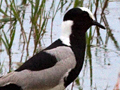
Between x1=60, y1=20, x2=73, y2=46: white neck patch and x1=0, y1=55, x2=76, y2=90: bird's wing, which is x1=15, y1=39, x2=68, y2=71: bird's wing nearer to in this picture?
x1=0, y1=55, x2=76, y2=90: bird's wing

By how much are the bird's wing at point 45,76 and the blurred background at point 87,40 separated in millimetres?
633

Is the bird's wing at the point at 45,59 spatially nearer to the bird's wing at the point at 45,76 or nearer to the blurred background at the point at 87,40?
the bird's wing at the point at 45,76

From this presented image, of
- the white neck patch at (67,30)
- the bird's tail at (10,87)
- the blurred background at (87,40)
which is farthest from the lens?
the blurred background at (87,40)

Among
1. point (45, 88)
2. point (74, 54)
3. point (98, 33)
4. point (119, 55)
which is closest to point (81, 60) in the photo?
point (74, 54)

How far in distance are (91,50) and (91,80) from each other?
3.23 ft

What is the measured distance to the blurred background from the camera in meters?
6.48

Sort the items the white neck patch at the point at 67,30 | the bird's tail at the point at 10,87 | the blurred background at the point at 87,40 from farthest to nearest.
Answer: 1. the blurred background at the point at 87,40
2. the white neck patch at the point at 67,30
3. the bird's tail at the point at 10,87

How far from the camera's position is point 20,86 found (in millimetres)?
5535

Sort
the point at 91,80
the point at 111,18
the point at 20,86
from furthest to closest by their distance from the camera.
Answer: the point at 111,18, the point at 91,80, the point at 20,86

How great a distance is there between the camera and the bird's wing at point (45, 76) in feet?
18.2

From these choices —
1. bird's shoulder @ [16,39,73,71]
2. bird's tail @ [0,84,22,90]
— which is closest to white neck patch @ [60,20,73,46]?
bird's shoulder @ [16,39,73,71]

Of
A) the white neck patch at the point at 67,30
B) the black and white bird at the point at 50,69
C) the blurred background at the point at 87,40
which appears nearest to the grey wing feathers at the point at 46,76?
the black and white bird at the point at 50,69

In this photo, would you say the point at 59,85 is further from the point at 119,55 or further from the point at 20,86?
the point at 119,55

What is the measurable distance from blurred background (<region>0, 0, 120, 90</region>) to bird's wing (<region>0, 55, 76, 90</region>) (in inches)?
24.9
